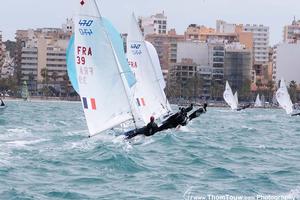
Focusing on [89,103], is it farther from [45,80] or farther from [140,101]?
[45,80]

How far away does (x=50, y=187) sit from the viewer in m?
20.9

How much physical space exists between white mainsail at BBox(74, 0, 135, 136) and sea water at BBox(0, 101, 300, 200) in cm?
121

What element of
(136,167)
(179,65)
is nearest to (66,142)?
(136,167)

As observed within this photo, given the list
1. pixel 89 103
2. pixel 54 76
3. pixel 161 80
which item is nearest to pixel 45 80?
pixel 54 76

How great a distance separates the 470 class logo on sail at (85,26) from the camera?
2641cm

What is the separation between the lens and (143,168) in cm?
2520

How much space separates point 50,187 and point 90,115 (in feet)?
21.5

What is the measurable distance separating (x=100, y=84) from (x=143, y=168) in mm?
3490

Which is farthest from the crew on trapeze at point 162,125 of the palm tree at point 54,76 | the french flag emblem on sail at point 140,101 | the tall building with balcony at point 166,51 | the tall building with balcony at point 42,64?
the tall building with balcony at point 166,51

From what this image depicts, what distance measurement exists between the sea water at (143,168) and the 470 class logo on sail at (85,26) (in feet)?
12.6

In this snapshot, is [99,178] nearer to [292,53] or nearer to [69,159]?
[69,159]

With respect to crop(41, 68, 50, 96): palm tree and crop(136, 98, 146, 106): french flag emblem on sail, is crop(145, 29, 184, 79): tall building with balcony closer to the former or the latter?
crop(41, 68, 50, 96): palm tree

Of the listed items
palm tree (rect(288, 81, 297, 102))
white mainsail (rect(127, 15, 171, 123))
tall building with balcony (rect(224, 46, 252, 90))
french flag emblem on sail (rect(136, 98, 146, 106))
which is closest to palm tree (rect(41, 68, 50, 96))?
tall building with balcony (rect(224, 46, 252, 90))

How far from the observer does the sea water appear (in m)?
20.6
